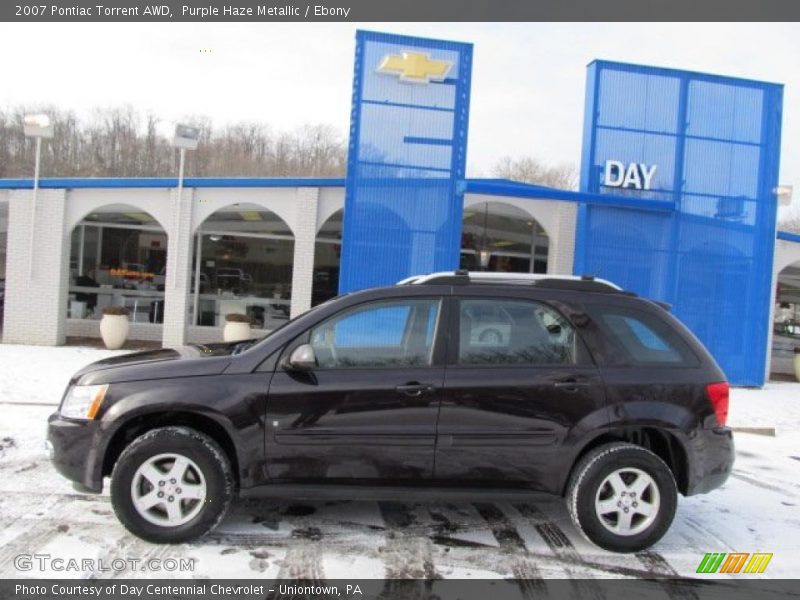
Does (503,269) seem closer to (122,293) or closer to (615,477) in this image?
(122,293)

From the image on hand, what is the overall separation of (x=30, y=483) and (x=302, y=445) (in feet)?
8.55

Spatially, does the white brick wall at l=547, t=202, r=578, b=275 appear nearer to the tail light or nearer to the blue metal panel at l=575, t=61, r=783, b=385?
the blue metal panel at l=575, t=61, r=783, b=385

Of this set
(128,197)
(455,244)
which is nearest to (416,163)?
(455,244)

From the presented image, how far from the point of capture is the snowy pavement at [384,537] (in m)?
3.87

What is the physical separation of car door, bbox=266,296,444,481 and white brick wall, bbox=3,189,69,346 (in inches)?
441

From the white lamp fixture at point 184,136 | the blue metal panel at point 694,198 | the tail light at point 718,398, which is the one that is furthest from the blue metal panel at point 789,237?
the white lamp fixture at point 184,136

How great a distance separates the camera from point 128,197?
1341cm

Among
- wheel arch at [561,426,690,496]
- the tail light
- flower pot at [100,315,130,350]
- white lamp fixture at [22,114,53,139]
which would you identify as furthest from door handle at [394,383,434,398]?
white lamp fixture at [22,114,53,139]

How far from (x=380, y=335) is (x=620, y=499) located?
6.08 feet

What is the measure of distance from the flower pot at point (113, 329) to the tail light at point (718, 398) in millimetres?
11953

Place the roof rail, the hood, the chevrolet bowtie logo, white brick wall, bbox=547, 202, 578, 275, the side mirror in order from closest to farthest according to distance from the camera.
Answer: the side mirror < the hood < the roof rail < the chevrolet bowtie logo < white brick wall, bbox=547, 202, 578, 275

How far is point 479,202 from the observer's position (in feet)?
44.3

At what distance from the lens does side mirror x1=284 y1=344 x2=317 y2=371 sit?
3.98m

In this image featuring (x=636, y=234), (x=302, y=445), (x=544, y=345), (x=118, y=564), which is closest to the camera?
(x=118, y=564)
